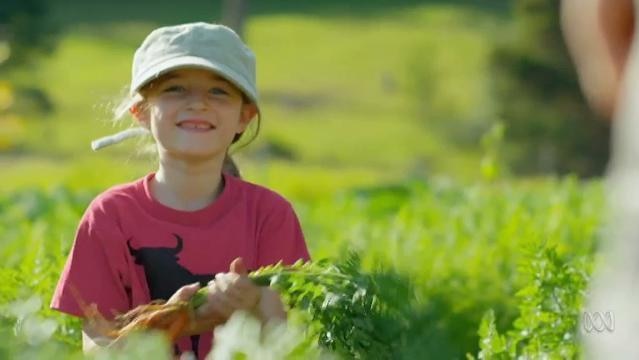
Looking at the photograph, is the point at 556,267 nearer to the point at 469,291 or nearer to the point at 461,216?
the point at 469,291

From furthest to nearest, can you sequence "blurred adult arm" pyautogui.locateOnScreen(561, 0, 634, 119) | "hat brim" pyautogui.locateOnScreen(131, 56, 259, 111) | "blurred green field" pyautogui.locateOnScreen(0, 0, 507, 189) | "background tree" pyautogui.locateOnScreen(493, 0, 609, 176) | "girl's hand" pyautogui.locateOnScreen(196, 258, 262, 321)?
1. "blurred green field" pyautogui.locateOnScreen(0, 0, 507, 189)
2. "background tree" pyautogui.locateOnScreen(493, 0, 609, 176)
3. "hat brim" pyautogui.locateOnScreen(131, 56, 259, 111)
4. "girl's hand" pyautogui.locateOnScreen(196, 258, 262, 321)
5. "blurred adult arm" pyautogui.locateOnScreen(561, 0, 634, 119)

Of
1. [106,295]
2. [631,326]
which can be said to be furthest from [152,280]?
[631,326]

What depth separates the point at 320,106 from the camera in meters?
62.1

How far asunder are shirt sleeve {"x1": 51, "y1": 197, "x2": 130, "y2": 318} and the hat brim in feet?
1.27

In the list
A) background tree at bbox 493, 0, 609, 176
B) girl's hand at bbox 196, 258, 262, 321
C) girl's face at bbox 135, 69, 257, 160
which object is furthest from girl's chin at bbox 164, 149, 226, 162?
background tree at bbox 493, 0, 609, 176

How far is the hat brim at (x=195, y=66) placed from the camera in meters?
5.66

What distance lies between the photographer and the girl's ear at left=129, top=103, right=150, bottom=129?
595 cm

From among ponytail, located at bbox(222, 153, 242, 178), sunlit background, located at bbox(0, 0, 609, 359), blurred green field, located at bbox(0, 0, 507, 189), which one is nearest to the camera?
ponytail, located at bbox(222, 153, 242, 178)

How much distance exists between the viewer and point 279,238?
5680 mm

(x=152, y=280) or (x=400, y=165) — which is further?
(x=400, y=165)

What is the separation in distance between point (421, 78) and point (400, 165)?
10.3 m

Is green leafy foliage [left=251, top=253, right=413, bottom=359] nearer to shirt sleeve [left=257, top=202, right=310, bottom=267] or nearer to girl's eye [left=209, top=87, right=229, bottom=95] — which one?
shirt sleeve [left=257, top=202, right=310, bottom=267]

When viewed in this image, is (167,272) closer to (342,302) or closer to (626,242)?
(342,302)

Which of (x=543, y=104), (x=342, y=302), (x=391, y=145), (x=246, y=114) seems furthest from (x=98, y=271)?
(x=391, y=145)
